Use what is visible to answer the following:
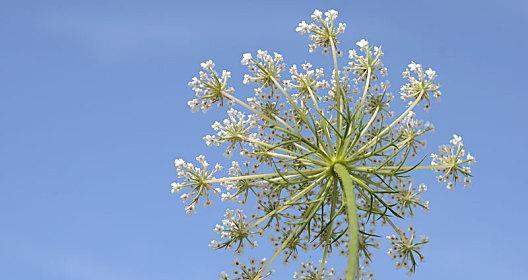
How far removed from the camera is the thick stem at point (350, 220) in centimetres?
1088

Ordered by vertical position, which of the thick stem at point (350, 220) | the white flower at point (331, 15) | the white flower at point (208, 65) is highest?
the white flower at point (331, 15)

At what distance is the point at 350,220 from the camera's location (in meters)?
11.6

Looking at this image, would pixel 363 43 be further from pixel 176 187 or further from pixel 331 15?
pixel 176 187

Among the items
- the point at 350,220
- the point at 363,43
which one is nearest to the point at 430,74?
the point at 363,43

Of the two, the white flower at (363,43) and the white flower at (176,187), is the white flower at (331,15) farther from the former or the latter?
the white flower at (176,187)

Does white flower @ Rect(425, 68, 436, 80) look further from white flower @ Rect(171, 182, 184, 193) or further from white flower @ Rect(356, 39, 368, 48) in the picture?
white flower @ Rect(171, 182, 184, 193)

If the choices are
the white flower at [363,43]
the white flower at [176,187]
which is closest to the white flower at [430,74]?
the white flower at [363,43]

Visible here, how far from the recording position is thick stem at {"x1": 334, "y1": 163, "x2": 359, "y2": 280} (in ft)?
35.7

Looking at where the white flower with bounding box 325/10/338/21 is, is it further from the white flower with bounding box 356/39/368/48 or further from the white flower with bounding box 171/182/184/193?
the white flower with bounding box 171/182/184/193

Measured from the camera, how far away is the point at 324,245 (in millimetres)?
14148

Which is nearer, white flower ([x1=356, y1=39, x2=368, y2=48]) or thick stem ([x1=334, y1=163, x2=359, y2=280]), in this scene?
thick stem ([x1=334, y1=163, x2=359, y2=280])

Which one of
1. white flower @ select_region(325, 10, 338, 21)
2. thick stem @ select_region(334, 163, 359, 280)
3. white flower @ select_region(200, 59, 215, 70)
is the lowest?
thick stem @ select_region(334, 163, 359, 280)

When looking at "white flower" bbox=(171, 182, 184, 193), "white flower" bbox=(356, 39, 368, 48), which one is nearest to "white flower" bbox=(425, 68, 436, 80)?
"white flower" bbox=(356, 39, 368, 48)

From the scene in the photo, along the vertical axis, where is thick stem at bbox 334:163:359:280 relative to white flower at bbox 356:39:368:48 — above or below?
below
